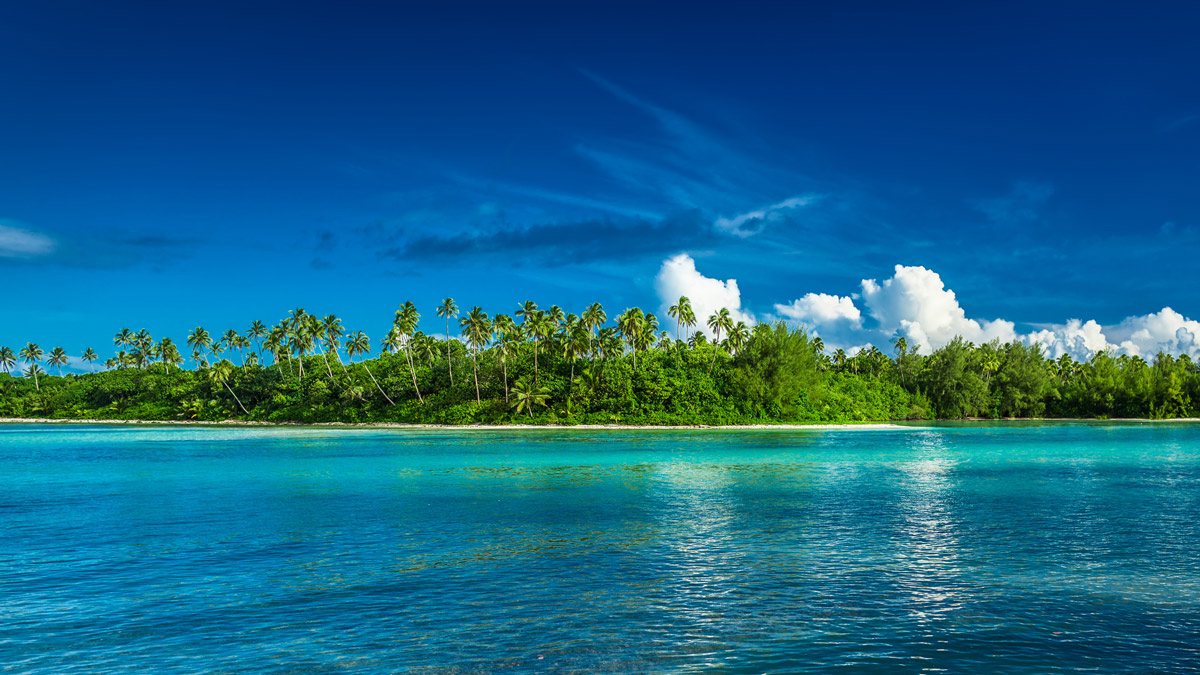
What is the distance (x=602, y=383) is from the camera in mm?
129000

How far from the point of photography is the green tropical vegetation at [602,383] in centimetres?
12556

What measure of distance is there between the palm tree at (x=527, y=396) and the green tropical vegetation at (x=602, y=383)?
301 millimetres

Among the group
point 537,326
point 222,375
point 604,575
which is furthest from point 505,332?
point 604,575

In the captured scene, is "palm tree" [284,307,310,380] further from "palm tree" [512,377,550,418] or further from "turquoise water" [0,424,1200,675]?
"turquoise water" [0,424,1200,675]

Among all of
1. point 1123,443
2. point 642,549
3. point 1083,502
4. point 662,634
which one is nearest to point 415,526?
point 642,549

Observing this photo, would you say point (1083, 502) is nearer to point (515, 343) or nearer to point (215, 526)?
point (215, 526)

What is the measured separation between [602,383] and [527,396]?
44.3ft

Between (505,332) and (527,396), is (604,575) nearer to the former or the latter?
(527,396)

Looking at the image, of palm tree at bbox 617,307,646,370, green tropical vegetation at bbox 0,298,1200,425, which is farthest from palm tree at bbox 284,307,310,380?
palm tree at bbox 617,307,646,370

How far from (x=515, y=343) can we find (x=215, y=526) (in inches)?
4774

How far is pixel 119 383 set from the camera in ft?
562

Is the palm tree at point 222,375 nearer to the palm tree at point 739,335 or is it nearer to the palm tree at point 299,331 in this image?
the palm tree at point 299,331

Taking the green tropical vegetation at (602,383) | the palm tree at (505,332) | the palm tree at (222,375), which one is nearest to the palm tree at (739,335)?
the green tropical vegetation at (602,383)

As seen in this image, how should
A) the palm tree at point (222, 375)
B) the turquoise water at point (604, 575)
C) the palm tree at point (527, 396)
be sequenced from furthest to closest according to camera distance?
1. the palm tree at point (222, 375)
2. the palm tree at point (527, 396)
3. the turquoise water at point (604, 575)
